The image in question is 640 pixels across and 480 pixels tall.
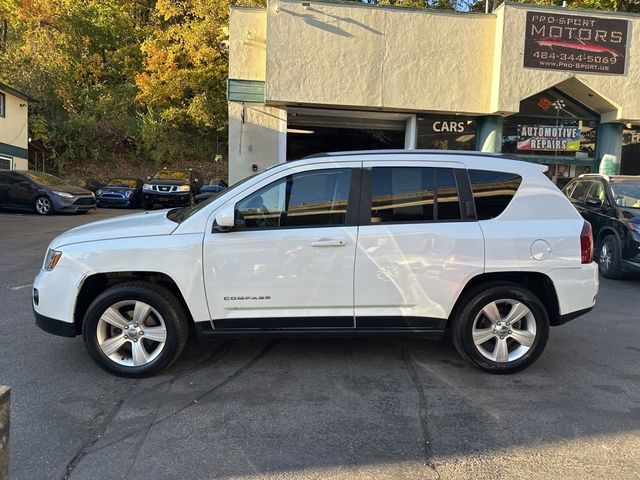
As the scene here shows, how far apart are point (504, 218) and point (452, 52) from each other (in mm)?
12723

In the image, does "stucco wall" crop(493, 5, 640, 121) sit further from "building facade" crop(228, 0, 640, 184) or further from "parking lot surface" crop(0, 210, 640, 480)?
"parking lot surface" crop(0, 210, 640, 480)

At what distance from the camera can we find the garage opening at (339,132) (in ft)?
59.8

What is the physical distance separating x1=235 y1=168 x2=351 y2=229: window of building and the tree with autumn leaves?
25953mm

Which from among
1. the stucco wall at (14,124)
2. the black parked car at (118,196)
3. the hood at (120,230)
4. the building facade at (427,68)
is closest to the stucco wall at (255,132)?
the building facade at (427,68)

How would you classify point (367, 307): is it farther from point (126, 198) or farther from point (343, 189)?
point (126, 198)

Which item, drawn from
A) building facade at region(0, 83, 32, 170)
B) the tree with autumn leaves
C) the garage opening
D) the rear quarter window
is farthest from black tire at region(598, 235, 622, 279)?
building facade at region(0, 83, 32, 170)

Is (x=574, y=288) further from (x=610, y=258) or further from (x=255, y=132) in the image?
(x=255, y=132)

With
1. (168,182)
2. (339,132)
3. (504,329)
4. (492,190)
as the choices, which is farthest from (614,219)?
(168,182)

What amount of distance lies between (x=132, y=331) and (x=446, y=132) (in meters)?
14.5

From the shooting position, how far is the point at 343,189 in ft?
14.7

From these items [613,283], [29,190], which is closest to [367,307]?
[613,283]

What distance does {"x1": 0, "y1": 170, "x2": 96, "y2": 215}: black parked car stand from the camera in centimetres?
1755

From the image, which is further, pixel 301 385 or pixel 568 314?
pixel 568 314

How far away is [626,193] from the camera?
A: 910 centimetres
